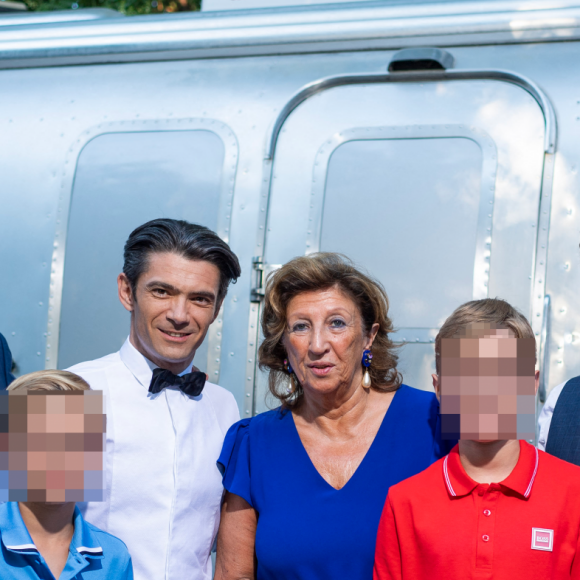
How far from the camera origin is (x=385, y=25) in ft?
11.9

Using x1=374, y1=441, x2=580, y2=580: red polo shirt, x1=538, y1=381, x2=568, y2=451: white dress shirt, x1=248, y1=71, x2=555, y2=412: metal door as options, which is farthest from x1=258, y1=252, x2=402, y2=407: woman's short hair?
x1=374, y1=441, x2=580, y2=580: red polo shirt

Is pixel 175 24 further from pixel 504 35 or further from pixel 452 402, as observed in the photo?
pixel 452 402

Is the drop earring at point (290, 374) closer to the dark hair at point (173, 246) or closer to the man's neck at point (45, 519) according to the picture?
the dark hair at point (173, 246)

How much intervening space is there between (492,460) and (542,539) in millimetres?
256

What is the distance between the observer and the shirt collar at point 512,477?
2047 mm

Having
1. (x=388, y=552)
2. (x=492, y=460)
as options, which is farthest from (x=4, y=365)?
(x=492, y=460)

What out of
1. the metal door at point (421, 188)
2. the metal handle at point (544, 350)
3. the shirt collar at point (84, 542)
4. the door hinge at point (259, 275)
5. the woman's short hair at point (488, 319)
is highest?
the metal door at point (421, 188)

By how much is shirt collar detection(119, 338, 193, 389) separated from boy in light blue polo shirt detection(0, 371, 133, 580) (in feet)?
1.67

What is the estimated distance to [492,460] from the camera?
2.13 meters

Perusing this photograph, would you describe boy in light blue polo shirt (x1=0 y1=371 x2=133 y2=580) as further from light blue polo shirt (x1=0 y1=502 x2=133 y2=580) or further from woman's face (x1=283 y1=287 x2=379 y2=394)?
woman's face (x1=283 y1=287 x2=379 y2=394)

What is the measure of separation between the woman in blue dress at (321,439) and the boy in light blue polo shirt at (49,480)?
583mm

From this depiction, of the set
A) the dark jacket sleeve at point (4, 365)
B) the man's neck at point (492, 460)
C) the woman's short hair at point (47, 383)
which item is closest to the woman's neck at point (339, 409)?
the man's neck at point (492, 460)

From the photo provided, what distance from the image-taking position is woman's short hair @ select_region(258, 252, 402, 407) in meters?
2.75

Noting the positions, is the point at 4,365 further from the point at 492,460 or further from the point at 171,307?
the point at 492,460
